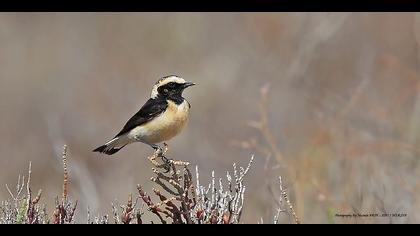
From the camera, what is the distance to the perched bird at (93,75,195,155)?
19.9ft

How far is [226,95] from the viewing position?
1434 centimetres

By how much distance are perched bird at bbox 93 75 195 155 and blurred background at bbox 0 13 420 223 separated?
1.96 metres

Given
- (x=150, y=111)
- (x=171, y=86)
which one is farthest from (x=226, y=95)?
(x=150, y=111)

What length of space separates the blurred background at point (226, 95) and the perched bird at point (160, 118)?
77.2 inches

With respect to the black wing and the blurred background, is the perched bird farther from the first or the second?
the blurred background

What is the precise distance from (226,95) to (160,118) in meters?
8.20

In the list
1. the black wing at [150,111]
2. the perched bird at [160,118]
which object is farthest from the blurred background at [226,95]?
the black wing at [150,111]

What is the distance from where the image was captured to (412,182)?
8.53 metres

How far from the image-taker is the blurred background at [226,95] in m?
9.80

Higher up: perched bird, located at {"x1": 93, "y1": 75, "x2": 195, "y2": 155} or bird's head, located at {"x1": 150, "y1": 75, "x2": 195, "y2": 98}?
bird's head, located at {"x1": 150, "y1": 75, "x2": 195, "y2": 98}

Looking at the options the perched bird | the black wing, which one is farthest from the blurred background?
the black wing

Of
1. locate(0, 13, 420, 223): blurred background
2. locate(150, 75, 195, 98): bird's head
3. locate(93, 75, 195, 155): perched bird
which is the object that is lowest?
locate(93, 75, 195, 155): perched bird

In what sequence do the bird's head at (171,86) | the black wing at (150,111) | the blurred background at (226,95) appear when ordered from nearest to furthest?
1. the black wing at (150,111)
2. the bird's head at (171,86)
3. the blurred background at (226,95)

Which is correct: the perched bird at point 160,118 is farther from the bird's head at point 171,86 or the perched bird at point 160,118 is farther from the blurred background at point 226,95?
the blurred background at point 226,95
